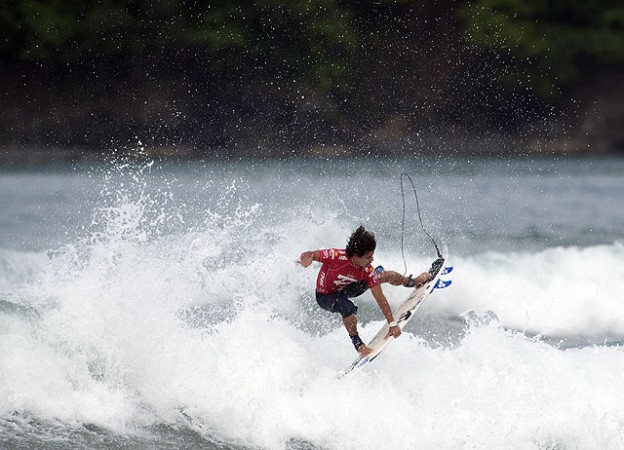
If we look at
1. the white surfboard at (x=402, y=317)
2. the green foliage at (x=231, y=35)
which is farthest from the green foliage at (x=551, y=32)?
the white surfboard at (x=402, y=317)

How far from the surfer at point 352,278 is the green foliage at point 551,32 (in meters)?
27.1

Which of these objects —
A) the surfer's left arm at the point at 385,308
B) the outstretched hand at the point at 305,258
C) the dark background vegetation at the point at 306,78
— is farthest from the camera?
the dark background vegetation at the point at 306,78

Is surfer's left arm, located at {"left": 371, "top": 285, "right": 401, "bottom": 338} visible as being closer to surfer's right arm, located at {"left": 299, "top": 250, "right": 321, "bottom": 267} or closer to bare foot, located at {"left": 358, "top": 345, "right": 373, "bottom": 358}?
bare foot, located at {"left": 358, "top": 345, "right": 373, "bottom": 358}

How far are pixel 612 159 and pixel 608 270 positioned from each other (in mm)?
20650

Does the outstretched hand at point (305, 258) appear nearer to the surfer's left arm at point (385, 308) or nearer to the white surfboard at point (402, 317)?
the surfer's left arm at point (385, 308)

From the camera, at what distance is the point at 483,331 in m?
8.09

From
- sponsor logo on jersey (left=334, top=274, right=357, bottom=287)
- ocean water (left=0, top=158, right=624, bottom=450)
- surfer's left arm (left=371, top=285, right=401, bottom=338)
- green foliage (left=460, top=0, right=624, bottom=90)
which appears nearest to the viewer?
surfer's left arm (left=371, top=285, right=401, bottom=338)

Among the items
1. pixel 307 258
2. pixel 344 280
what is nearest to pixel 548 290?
pixel 344 280

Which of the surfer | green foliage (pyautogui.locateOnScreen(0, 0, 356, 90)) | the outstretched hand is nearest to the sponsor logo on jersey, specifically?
the surfer

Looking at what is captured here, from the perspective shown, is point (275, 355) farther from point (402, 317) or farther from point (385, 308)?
point (385, 308)

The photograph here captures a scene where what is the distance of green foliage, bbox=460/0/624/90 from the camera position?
32.5 metres

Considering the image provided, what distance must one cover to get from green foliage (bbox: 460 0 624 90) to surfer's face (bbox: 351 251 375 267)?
2730 centimetres

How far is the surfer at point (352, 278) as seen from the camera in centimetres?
641

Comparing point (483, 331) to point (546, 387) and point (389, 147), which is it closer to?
point (546, 387)
